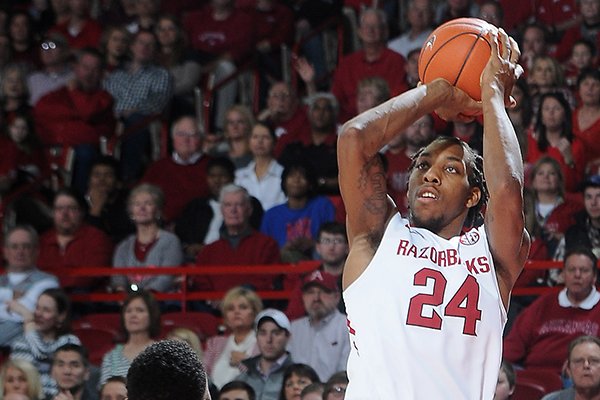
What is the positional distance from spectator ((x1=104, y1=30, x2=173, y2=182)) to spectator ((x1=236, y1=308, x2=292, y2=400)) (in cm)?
342

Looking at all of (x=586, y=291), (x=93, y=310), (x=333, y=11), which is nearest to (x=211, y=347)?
(x=93, y=310)

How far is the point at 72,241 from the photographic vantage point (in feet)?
31.4

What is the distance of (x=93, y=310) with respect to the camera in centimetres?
923

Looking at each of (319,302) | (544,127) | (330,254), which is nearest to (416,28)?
(544,127)

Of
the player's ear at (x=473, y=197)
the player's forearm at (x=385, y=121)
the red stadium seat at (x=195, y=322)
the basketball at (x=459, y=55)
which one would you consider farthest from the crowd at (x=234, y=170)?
the player's forearm at (x=385, y=121)

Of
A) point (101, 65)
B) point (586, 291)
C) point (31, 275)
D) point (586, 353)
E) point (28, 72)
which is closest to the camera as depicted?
point (586, 353)

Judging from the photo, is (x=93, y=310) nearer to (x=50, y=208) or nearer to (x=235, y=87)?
(x=50, y=208)

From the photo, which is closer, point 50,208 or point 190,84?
point 50,208

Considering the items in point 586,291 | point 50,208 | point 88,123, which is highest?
point 88,123

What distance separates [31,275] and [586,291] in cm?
369

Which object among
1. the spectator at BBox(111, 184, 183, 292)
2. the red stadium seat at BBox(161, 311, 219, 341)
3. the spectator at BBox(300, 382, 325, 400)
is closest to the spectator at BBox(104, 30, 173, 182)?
the spectator at BBox(111, 184, 183, 292)

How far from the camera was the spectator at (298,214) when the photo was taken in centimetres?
916

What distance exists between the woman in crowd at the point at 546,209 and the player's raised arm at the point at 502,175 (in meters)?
4.09

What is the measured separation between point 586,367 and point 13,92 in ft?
19.9
